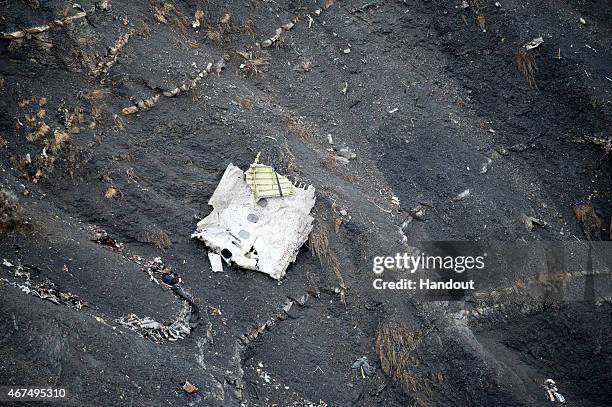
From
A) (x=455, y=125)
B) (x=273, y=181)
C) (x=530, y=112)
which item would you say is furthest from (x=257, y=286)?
(x=530, y=112)

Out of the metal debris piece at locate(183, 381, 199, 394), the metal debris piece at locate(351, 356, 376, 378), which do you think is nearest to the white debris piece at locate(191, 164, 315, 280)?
the metal debris piece at locate(351, 356, 376, 378)

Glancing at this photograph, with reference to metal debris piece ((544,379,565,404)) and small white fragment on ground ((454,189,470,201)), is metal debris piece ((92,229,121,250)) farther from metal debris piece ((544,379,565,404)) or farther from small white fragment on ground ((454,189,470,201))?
metal debris piece ((544,379,565,404))

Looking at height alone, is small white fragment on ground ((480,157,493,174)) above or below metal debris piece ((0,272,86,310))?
below

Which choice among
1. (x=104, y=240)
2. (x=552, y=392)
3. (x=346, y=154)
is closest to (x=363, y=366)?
(x=552, y=392)

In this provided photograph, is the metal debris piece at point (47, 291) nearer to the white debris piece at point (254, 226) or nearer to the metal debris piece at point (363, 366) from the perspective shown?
the white debris piece at point (254, 226)

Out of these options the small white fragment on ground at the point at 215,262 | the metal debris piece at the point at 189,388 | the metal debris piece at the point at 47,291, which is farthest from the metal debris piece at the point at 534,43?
the metal debris piece at the point at 47,291

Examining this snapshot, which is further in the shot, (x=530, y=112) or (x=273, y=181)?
(x=530, y=112)

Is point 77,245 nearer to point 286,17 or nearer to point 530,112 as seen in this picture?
point 286,17
